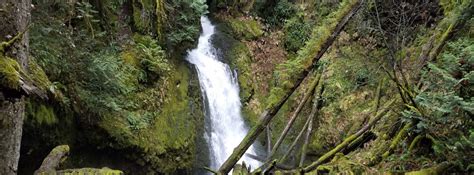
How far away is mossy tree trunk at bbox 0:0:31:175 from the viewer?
10.2ft

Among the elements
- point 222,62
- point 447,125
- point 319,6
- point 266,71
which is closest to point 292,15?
point 319,6

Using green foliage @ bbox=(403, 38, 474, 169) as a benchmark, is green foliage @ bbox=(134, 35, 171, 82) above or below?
below

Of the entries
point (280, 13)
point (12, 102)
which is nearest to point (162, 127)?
point (12, 102)

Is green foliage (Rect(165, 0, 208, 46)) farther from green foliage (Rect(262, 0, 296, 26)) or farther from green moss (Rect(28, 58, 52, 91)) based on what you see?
green moss (Rect(28, 58, 52, 91))

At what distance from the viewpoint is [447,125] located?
3.55 meters

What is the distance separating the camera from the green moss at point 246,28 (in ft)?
49.3

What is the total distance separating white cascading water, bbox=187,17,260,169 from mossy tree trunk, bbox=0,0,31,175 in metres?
7.11

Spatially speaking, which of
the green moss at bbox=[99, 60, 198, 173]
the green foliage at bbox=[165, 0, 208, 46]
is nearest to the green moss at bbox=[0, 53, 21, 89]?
the green moss at bbox=[99, 60, 198, 173]

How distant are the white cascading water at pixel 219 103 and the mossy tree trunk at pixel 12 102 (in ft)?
23.3

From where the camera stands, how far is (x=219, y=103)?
11883mm

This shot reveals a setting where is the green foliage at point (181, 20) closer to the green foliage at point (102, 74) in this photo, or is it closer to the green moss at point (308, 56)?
the green foliage at point (102, 74)

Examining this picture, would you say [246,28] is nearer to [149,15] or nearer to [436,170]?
[149,15]

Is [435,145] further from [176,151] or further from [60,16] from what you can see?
[176,151]

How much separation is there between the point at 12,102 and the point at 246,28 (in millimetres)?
12709
